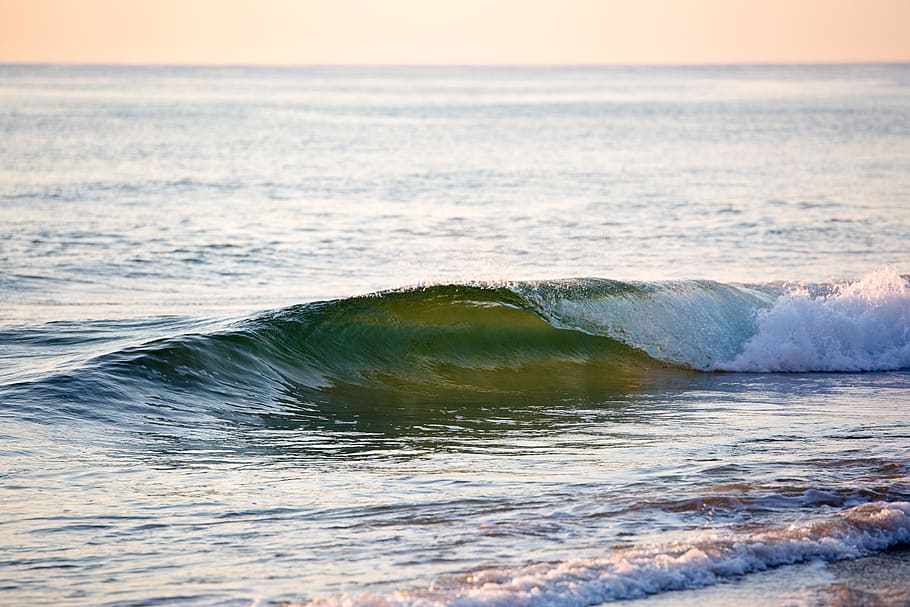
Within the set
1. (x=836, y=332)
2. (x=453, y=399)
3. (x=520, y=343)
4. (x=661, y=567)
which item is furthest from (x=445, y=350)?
(x=661, y=567)

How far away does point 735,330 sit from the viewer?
13.4m

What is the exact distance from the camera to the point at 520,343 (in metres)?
13.1

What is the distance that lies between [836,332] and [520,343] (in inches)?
147

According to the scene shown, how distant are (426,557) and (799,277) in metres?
13.0

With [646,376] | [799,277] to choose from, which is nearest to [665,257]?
[799,277]

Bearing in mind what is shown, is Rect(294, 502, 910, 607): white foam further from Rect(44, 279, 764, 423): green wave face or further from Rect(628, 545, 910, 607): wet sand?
Rect(44, 279, 764, 423): green wave face

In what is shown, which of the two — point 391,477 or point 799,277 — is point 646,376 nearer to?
point 391,477

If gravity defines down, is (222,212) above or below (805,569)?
above

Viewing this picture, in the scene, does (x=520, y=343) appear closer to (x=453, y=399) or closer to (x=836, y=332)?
(x=453, y=399)

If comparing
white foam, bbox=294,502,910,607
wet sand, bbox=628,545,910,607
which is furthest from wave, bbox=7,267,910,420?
wet sand, bbox=628,545,910,607

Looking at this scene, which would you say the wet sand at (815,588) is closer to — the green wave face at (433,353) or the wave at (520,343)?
the green wave face at (433,353)

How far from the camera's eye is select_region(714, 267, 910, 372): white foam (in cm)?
1281

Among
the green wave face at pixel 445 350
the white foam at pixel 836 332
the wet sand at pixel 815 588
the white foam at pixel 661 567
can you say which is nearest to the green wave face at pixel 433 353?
the green wave face at pixel 445 350

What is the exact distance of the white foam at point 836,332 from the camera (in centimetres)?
1281
